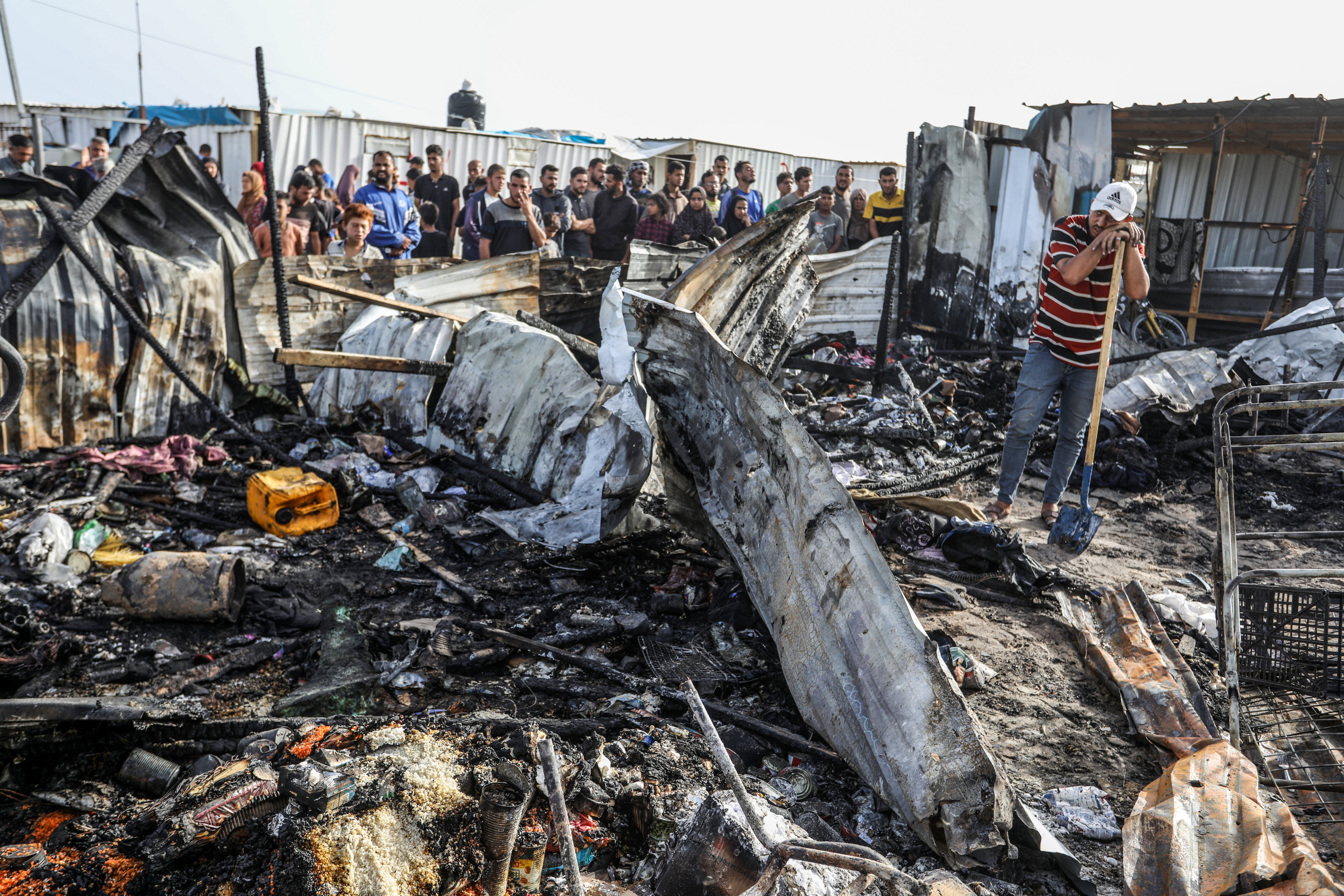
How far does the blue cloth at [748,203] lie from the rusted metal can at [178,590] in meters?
7.11

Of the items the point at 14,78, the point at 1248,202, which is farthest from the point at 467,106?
the point at 1248,202

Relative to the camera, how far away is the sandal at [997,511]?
502cm

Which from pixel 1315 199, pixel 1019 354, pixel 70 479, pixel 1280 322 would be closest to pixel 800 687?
pixel 70 479

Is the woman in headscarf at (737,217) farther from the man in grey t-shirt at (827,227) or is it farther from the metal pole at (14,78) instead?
the metal pole at (14,78)

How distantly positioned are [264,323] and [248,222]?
1.89m

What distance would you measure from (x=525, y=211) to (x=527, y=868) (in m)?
7.06

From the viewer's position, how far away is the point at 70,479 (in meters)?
5.14

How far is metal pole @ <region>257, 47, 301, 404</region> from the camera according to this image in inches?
233


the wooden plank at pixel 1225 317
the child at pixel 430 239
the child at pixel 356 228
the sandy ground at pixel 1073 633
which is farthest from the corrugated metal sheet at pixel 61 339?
the wooden plank at pixel 1225 317

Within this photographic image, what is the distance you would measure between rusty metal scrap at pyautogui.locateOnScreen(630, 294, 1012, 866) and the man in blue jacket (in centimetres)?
522

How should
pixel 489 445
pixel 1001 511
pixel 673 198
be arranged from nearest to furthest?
pixel 1001 511
pixel 489 445
pixel 673 198

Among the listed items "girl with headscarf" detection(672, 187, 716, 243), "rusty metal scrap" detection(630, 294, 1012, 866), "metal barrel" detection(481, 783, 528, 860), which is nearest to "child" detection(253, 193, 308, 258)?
"girl with headscarf" detection(672, 187, 716, 243)

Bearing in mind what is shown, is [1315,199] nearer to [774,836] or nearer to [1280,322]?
[1280,322]

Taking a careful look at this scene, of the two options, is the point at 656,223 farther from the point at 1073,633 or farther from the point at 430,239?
the point at 1073,633
